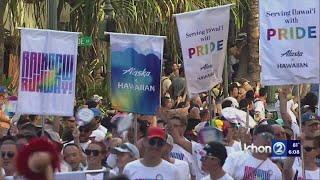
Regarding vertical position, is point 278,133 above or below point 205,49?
below

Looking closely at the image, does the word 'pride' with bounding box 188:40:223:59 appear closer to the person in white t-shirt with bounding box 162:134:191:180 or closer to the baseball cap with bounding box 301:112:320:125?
the baseball cap with bounding box 301:112:320:125

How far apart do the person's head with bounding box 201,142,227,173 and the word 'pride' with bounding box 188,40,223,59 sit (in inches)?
133

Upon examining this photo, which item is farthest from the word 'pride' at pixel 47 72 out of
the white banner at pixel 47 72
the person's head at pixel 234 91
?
the person's head at pixel 234 91

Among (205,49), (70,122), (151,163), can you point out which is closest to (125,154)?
(151,163)

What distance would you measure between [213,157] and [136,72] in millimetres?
2787

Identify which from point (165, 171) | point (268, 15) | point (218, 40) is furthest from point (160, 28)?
point (165, 171)

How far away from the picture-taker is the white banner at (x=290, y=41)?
1039 cm

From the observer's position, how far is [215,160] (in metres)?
9.08

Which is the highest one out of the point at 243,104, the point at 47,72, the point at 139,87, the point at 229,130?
the point at 47,72

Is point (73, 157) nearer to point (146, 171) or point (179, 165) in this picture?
point (179, 165)

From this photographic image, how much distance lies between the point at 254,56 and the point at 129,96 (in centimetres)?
1521

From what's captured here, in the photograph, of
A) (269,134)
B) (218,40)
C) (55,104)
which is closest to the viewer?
(269,134)

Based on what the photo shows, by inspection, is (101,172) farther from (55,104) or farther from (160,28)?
(160,28)

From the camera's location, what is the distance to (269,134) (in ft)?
32.4
